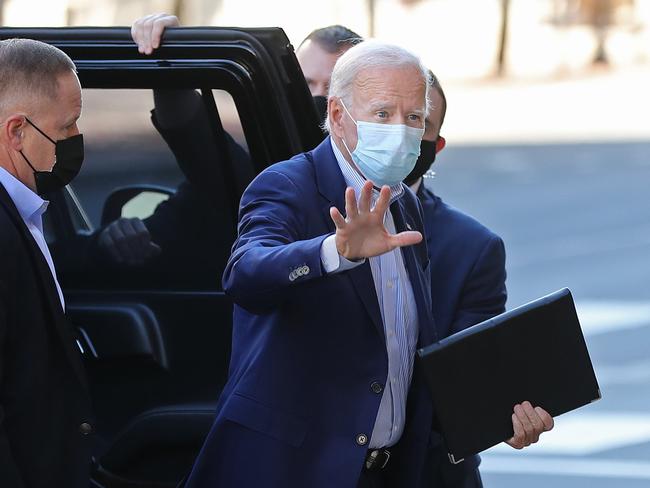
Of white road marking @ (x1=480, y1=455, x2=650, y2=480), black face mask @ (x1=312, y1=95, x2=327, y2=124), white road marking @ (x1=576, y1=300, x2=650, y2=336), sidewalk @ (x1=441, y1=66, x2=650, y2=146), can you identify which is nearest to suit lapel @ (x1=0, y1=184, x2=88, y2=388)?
black face mask @ (x1=312, y1=95, x2=327, y2=124)

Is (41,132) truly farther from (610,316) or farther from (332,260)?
(610,316)

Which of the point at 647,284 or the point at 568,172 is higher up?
the point at 647,284

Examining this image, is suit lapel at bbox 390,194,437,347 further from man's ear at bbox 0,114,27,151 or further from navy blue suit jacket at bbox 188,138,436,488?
man's ear at bbox 0,114,27,151

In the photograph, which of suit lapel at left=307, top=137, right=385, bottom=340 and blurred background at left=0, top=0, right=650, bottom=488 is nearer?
suit lapel at left=307, top=137, right=385, bottom=340

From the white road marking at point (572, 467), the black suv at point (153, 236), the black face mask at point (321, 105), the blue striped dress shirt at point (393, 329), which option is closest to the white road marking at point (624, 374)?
the white road marking at point (572, 467)

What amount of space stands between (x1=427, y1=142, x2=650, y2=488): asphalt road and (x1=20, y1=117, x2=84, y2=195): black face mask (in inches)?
169

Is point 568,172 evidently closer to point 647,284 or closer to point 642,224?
point 642,224

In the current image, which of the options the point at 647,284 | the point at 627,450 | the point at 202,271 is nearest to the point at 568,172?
the point at 647,284

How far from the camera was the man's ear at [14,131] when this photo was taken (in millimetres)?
3043

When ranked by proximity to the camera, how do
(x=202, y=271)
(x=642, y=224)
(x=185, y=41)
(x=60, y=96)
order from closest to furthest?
(x=60, y=96), (x=185, y=41), (x=202, y=271), (x=642, y=224)

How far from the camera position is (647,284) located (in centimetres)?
1219

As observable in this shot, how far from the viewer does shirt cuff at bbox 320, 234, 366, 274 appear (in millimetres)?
2922

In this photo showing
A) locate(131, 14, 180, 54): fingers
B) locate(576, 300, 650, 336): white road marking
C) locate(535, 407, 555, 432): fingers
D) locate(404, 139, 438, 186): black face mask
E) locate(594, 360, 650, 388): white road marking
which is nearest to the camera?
locate(535, 407, 555, 432): fingers

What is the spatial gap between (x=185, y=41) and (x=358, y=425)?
43.0 inches
